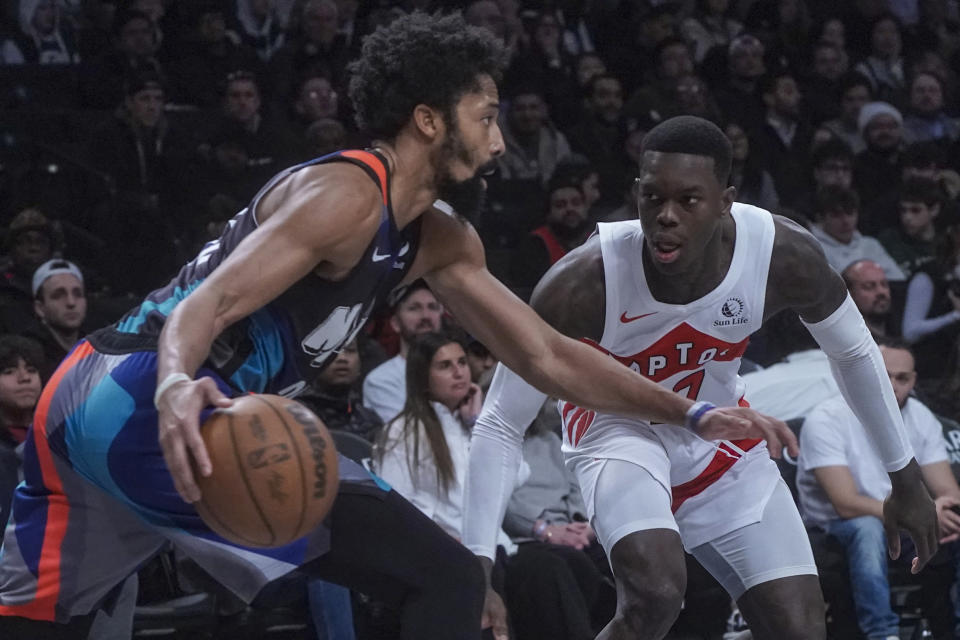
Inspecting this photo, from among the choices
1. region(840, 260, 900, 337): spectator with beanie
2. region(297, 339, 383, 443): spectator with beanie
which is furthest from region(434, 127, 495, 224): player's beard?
region(840, 260, 900, 337): spectator with beanie

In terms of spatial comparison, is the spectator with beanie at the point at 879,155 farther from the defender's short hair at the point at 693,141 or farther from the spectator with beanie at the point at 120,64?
the defender's short hair at the point at 693,141

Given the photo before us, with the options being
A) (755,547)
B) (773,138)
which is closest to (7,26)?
(773,138)

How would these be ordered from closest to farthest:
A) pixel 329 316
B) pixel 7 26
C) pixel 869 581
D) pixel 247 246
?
pixel 247 246 < pixel 329 316 < pixel 869 581 < pixel 7 26

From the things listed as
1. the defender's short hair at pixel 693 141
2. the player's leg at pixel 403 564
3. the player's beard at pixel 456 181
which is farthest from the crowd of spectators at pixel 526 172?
the player's leg at pixel 403 564

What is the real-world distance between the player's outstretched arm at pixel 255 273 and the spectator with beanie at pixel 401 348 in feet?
11.6

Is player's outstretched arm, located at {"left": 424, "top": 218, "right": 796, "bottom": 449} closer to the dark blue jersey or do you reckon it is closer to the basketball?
the dark blue jersey

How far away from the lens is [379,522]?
294cm

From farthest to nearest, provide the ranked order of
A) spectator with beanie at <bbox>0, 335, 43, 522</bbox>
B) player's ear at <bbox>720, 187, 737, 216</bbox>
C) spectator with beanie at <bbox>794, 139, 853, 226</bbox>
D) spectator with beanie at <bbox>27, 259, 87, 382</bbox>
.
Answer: spectator with beanie at <bbox>794, 139, 853, 226</bbox> < spectator with beanie at <bbox>27, 259, 87, 382</bbox> < spectator with beanie at <bbox>0, 335, 43, 522</bbox> < player's ear at <bbox>720, 187, 737, 216</bbox>

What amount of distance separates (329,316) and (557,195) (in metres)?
4.89

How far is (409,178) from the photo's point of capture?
122 inches

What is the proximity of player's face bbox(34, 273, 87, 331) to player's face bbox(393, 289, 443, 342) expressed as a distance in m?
1.50

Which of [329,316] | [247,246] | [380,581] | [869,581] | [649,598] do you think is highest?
[247,246]

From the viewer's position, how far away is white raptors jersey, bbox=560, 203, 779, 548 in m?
3.72

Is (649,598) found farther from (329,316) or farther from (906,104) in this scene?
(906,104)
